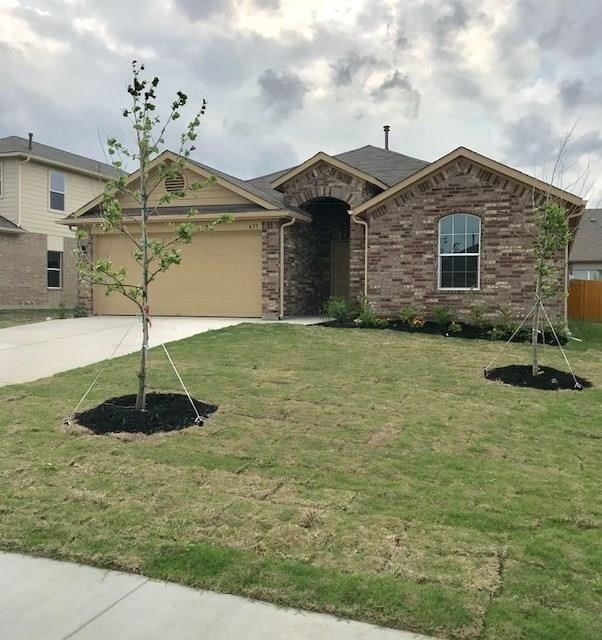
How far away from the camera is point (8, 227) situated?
72.6ft

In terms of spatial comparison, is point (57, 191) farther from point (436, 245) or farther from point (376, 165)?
point (436, 245)

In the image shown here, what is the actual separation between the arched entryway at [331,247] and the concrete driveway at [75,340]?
2860 mm

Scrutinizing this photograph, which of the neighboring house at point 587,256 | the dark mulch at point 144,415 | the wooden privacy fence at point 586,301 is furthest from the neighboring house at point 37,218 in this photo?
the neighboring house at point 587,256

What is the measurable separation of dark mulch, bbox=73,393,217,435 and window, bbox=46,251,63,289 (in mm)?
19159

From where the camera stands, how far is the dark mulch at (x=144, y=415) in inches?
250

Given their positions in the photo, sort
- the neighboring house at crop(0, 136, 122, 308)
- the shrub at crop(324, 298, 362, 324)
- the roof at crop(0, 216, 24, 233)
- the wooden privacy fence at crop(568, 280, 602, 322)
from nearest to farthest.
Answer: the shrub at crop(324, 298, 362, 324), the wooden privacy fence at crop(568, 280, 602, 322), the roof at crop(0, 216, 24, 233), the neighboring house at crop(0, 136, 122, 308)

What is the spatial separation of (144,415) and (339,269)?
520 inches

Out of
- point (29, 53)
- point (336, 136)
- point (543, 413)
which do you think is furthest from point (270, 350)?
point (336, 136)

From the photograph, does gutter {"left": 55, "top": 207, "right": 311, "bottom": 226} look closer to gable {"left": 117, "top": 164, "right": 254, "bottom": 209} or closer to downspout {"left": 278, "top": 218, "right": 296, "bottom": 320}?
downspout {"left": 278, "top": 218, "right": 296, "bottom": 320}

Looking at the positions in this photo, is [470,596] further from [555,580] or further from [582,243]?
[582,243]

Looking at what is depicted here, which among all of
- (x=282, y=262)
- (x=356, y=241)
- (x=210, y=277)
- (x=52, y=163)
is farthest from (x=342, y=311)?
(x=52, y=163)

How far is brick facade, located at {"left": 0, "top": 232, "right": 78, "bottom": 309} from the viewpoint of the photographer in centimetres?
2259

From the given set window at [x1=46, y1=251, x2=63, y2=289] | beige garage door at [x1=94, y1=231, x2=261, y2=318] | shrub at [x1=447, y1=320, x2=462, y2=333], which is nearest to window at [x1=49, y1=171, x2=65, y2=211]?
window at [x1=46, y1=251, x2=63, y2=289]

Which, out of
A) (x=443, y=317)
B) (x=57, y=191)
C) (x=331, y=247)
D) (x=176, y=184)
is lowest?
(x=443, y=317)
